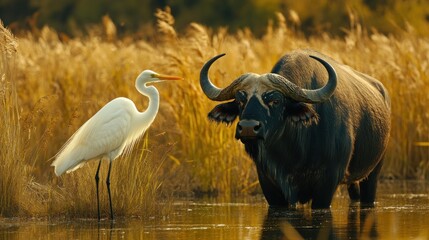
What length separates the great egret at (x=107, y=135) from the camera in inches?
535

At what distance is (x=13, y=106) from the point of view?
13641mm

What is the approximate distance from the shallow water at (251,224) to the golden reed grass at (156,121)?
1.67ft

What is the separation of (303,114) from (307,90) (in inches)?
10.7

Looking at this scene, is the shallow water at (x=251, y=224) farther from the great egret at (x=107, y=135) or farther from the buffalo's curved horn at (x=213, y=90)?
the buffalo's curved horn at (x=213, y=90)

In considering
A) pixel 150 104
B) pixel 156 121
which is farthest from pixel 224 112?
pixel 156 121

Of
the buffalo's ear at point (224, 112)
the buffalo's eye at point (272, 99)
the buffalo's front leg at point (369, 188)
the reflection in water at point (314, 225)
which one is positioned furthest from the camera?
the buffalo's front leg at point (369, 188)

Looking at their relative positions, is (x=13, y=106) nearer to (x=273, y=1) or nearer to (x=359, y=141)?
(x=359, y=141)

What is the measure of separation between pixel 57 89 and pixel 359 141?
6.02 m

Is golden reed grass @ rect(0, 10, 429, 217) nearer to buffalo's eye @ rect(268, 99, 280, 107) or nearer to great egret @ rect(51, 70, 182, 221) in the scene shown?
great egret @ rect(51, 70, 182, 221)

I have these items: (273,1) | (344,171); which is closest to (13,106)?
(344,171)

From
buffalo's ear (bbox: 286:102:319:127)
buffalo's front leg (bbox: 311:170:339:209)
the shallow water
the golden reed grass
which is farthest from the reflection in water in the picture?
the golden reed grass

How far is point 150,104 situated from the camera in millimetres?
14422

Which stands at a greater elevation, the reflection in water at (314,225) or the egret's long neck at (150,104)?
the egret's long neck at (150,104)

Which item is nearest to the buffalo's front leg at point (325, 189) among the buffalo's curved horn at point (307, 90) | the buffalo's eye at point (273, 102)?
the buffalo's curved horn at point (307, 90)
